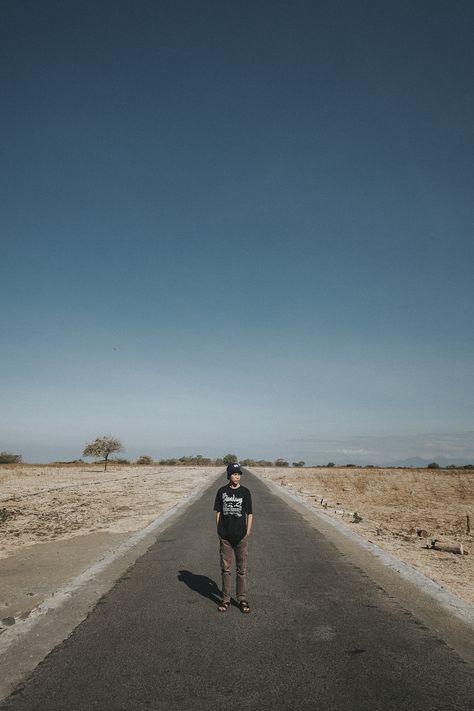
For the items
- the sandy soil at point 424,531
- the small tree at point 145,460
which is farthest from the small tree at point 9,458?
the sandy soil at point 424,531

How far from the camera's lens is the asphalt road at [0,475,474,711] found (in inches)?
135

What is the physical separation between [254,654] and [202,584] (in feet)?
8.68

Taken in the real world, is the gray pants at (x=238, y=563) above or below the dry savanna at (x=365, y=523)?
above

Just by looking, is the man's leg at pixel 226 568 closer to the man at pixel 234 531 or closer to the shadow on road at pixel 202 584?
the man at pixel 234 531

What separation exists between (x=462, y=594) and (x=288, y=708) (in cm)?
467

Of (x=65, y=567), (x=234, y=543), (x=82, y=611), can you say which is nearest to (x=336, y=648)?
(x=234, y=543)

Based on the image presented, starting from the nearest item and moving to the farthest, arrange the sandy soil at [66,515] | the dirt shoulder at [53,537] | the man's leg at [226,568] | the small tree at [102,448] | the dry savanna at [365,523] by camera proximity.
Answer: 1. the man's leg at [226,568]
2. the dirt shoulder at [53,537]
3. the dry savanna at [365,523]
4. the sandy soil at [66,515]
5. the small tree at [102,448]

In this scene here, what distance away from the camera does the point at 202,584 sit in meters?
6.65

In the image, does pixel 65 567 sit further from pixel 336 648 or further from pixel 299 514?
pixel 299 514

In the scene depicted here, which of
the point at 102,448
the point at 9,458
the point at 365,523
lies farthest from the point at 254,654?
the point at 9,458

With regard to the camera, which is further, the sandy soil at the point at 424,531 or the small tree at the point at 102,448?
the small tree at the point at 102,448

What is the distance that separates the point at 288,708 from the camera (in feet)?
10.7

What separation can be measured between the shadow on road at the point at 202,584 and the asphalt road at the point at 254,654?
0.05ft

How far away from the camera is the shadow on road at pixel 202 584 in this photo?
20.0 ft
